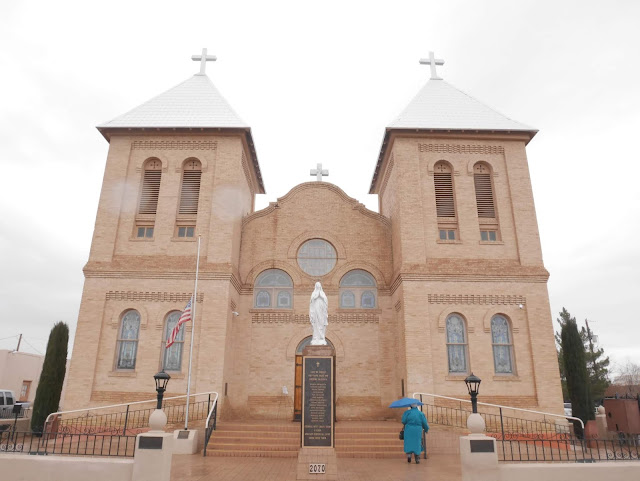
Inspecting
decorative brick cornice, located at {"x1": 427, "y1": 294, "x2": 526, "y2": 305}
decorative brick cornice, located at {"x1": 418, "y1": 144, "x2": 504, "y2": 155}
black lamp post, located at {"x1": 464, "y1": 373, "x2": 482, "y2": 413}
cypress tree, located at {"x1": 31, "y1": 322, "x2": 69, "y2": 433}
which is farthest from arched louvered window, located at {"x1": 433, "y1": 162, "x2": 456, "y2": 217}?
cypress tree, located at {"x1": 31, "y1": 322, "x2": 69, "y2": 433}

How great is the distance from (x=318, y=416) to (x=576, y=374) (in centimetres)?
1214

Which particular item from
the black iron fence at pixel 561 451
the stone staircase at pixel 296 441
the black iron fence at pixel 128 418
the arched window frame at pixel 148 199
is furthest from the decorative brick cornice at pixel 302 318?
the black iron fence at pixel 561 451

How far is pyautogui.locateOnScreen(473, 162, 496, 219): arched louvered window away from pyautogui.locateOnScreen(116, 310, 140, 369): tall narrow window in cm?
1386

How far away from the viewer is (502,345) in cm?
1622

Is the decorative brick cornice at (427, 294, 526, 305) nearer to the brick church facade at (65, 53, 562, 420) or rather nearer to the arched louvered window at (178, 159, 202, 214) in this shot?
the brick church facade at (65, 53, 562, 420)

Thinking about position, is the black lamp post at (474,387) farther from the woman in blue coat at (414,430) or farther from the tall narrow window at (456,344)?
the tall narrow window at (456,344)

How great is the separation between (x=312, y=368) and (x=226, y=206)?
900cm

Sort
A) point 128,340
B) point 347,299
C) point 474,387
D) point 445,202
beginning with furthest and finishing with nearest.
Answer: point 347,299 < point 445,202 < point 128,340 < point 474,387

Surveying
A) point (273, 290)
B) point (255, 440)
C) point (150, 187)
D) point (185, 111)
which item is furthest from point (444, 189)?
point (150, 187)

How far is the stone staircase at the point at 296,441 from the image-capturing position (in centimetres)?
1283

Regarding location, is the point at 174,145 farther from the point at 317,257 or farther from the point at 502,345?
the point at 502,345

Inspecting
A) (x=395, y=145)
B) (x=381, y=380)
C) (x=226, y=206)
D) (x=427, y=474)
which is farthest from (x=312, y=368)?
(x=395, y=145)

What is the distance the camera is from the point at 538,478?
8.68m

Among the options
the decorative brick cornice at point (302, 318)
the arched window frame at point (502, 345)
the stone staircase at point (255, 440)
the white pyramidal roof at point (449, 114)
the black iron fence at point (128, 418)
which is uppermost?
the white pyramidal roof at point (449, 114)
